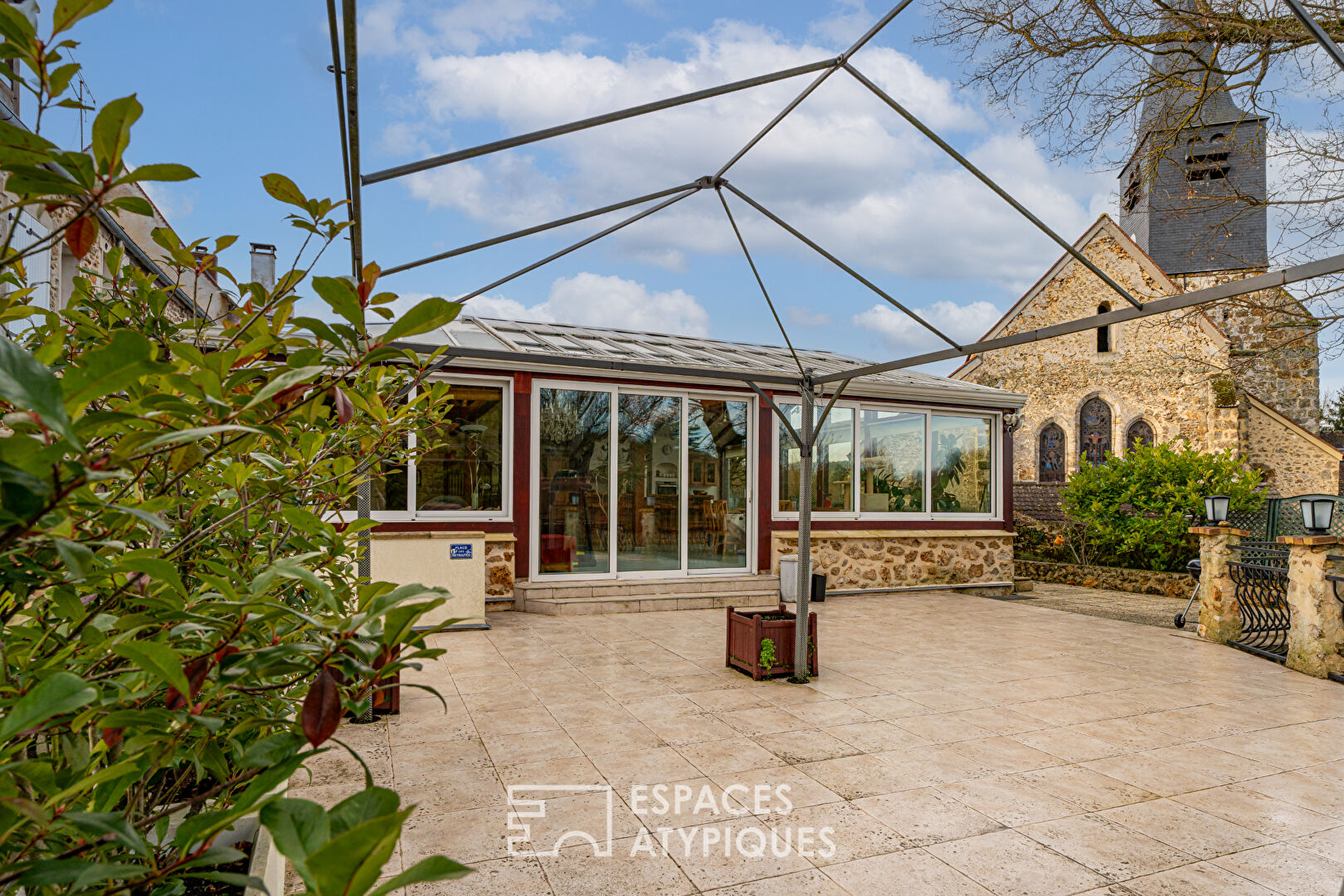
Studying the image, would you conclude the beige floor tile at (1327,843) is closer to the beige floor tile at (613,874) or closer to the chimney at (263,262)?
the beige floor tile at (613,874)

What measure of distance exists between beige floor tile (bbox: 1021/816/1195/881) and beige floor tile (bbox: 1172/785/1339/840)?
1.60 feet

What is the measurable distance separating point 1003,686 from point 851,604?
3.73m

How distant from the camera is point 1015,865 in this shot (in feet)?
8.68

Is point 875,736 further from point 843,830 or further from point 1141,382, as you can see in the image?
point 1141,382

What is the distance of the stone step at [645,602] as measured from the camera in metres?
7.79

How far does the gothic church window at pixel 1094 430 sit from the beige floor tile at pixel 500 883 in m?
18.2

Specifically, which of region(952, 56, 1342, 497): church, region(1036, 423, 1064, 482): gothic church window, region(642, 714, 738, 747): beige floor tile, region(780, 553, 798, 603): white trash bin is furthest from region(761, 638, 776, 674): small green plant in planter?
region(1036, 423, 1064, 482): gothic church window

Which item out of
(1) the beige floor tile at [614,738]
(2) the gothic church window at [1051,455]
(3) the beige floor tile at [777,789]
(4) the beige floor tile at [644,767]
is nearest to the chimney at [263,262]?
(1) the beige floor tile at [614,738]

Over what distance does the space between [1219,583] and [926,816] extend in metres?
5.30

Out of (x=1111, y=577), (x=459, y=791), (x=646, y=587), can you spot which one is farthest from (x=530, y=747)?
(x=1111, y=577)

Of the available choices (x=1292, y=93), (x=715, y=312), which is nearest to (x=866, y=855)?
(x=1292, y=93)

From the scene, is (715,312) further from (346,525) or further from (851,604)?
(346,525)

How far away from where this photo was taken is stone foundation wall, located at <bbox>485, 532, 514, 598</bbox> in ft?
25.6

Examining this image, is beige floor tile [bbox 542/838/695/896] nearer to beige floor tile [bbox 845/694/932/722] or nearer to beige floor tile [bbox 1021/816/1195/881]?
beige floor tile [bbox 1021/816/1195/881]
